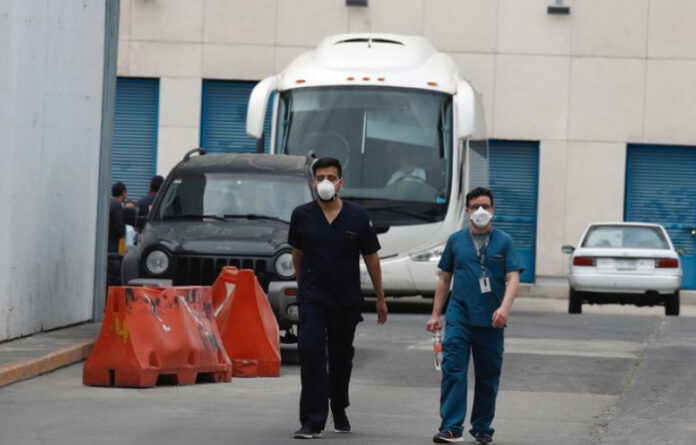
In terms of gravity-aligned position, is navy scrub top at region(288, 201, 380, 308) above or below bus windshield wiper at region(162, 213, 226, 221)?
below

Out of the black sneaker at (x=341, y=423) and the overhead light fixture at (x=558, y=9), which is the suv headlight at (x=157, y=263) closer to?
the black sneaker at (x=341, y=423)

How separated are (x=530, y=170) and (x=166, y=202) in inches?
769

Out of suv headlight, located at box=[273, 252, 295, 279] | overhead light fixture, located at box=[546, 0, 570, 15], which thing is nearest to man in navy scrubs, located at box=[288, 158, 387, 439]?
suv headlight, located at box=[273, 252, 295, 279]

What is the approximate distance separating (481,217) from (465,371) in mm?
970

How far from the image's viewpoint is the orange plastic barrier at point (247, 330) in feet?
48.5

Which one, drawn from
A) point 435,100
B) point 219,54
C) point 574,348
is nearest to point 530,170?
point 219,54

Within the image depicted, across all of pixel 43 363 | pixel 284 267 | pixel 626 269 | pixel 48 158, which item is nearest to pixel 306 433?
pixel 43 363

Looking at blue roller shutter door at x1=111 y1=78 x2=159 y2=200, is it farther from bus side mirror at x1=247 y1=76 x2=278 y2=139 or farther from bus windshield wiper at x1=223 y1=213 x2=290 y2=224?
bus windshield wiper at x1=223 y1=213 x2=290 y2=224

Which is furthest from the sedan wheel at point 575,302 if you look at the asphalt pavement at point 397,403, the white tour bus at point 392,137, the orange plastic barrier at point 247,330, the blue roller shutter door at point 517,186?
the orange plastic barrier at point 247,330

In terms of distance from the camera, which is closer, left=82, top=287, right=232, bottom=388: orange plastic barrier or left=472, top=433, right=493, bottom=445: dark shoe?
left=472, top=433, right=493, bottom=445: dark shoe

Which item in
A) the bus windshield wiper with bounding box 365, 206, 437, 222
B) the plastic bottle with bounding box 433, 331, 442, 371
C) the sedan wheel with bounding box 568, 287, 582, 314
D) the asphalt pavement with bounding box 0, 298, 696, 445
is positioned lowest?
the asphalt pavement with bounding box 0, 298, 696, 445

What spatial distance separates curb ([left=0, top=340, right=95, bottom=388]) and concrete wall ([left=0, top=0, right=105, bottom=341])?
78 cm

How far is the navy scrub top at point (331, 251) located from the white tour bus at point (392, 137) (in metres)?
13.1

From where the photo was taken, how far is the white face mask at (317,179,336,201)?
1091 cm
